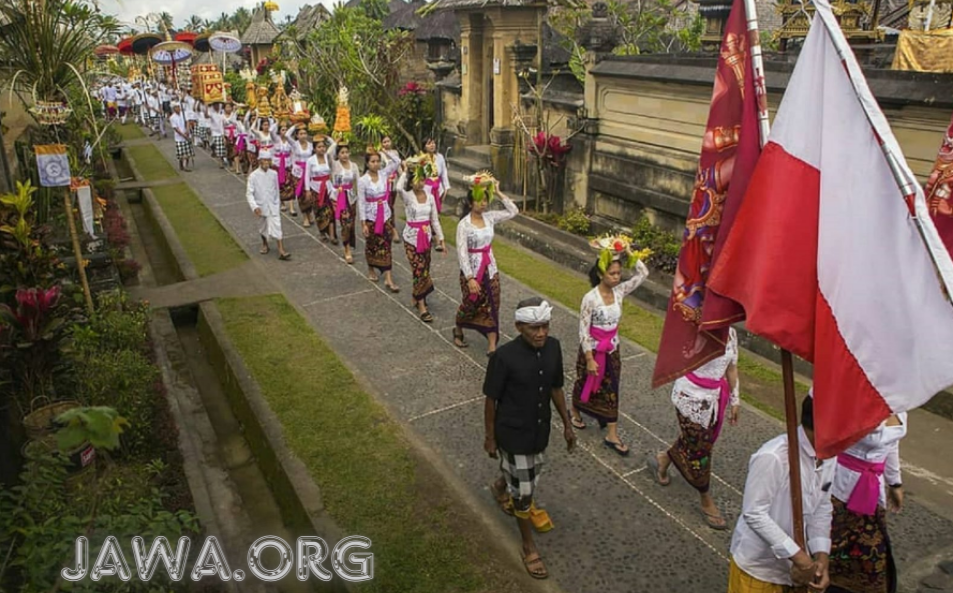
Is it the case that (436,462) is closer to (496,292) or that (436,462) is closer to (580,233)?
(496,292)

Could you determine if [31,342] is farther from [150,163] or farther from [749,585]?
[150,163]

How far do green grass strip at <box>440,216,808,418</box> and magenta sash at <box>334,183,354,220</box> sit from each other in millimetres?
2351

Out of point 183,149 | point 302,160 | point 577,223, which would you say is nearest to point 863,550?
point 577,223

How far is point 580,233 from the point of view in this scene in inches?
475

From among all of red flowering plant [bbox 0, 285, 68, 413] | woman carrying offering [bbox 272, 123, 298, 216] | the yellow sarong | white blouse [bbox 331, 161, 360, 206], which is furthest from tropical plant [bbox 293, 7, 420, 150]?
the yellow sarong

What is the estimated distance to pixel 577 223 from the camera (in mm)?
12109

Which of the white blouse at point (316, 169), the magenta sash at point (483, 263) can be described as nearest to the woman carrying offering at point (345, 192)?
the white blouse at point (316, 169)

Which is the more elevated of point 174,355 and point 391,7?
point 391,7

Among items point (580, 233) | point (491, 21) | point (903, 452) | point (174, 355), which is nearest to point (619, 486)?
point (903, 452)

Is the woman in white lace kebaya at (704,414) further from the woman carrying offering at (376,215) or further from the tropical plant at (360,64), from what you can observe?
the tropical plant at (360,64)

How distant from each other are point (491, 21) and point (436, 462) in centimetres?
1167

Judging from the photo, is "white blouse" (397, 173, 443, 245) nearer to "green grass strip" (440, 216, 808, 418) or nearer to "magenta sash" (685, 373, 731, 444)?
"green grass strip" (440, 216, 808, 418)

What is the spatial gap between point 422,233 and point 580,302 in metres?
2.45

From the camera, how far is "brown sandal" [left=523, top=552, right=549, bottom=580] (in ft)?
15.3
